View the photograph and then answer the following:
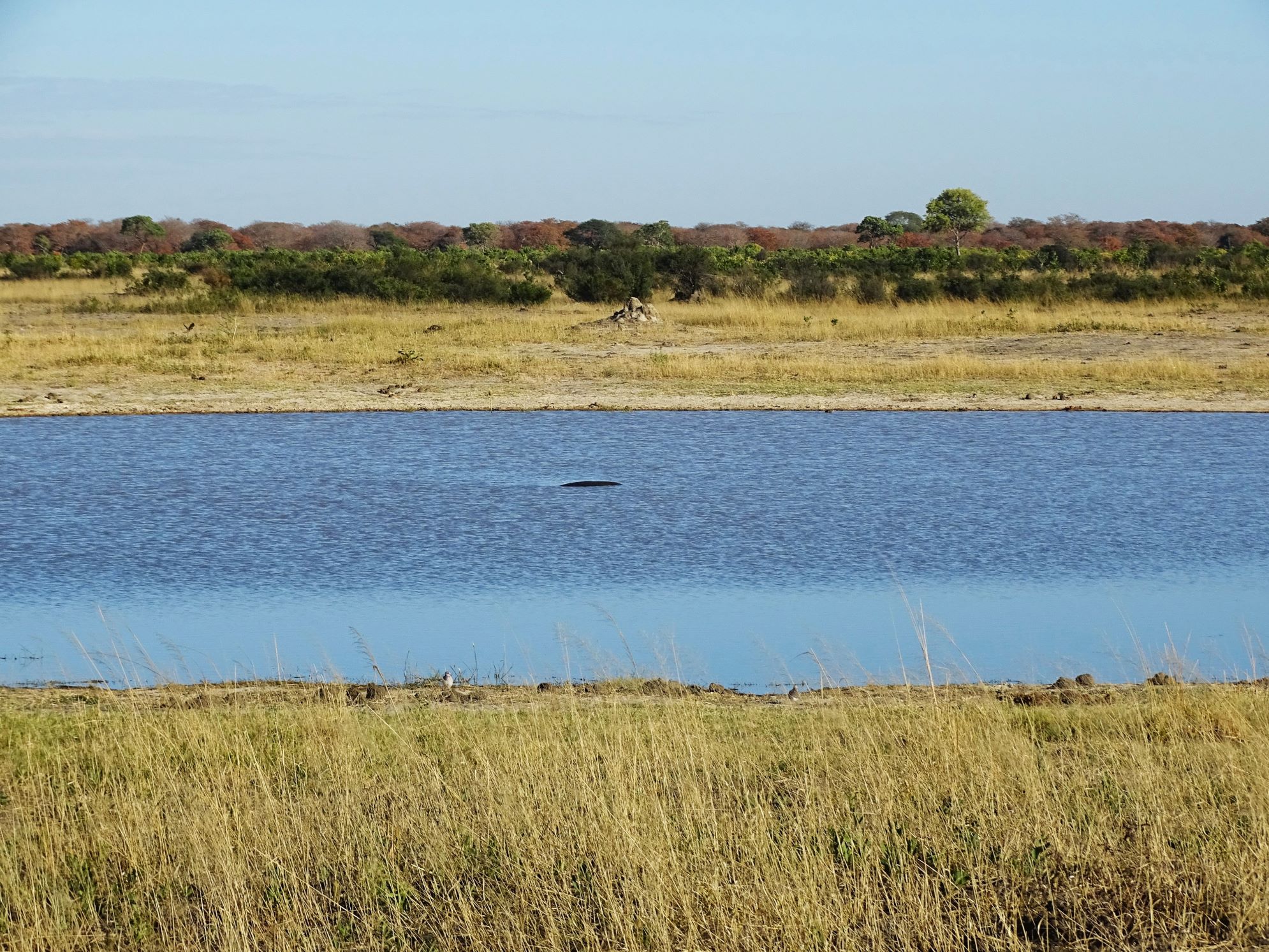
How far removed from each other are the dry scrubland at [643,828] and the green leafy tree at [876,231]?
95.3 m

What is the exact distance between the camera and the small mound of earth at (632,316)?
33219 millimetres

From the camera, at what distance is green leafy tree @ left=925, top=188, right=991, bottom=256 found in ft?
311

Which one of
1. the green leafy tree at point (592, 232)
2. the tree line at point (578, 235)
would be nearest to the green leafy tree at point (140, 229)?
the tree line at point (578, 235)

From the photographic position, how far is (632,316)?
33531 millimetres

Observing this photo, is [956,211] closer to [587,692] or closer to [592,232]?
[592,232]

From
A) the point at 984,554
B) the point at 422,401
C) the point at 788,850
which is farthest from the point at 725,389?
the point at 788,850

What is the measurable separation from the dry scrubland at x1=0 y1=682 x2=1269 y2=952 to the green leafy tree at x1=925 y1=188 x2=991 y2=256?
3538 inches

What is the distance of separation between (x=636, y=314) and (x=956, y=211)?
218ft

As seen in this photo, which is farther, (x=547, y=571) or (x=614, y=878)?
(x=547, y=571)

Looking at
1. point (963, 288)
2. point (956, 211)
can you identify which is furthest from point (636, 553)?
point (956, 211)

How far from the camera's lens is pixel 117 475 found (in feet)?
56.3

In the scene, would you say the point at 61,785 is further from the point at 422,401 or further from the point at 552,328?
the point at 552,328

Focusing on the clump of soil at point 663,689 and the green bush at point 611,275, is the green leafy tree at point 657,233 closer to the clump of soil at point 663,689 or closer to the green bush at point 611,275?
the green bush at point 611,275

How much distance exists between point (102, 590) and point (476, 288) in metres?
29.3
